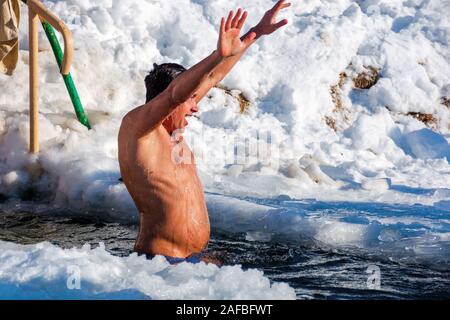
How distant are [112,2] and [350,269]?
424 centimetres

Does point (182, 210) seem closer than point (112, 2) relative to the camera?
Yes

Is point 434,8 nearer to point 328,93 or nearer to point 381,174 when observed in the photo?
point 328,93

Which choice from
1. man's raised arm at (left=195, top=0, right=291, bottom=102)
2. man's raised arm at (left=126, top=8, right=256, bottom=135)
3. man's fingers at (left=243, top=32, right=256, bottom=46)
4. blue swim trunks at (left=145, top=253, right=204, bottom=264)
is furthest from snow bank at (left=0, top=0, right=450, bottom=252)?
man's fingers at (left=243, top=32, right=256, bottom=46)

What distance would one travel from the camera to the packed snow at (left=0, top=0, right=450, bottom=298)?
5664 mm

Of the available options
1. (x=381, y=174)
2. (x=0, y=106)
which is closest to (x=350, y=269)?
(x=381, y=174)

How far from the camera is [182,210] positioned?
12.3 ft

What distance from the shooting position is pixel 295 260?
443cm

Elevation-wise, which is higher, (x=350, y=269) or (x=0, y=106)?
(x=0, y=106)

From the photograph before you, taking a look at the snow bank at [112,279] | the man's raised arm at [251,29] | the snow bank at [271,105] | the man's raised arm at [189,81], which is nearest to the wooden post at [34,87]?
the snow bank at [271,105]

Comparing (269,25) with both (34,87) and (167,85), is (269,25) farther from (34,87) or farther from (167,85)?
(34,87)

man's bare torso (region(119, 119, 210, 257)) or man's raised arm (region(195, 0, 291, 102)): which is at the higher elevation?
man's raised arm (region(195, 0, 291, 102))

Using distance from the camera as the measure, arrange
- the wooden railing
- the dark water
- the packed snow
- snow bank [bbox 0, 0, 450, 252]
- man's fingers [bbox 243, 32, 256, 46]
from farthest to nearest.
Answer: snow bank [bbox 0, 0, 450, 252] < the wooden railing < the packed snow < the dark water < man's fingers [bbox 243, 32, 256, 46]

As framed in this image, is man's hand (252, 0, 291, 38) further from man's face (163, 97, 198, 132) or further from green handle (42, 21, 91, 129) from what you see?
green handle (42, 21, 91, 129)

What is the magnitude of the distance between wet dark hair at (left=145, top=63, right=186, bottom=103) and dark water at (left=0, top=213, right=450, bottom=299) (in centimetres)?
89
